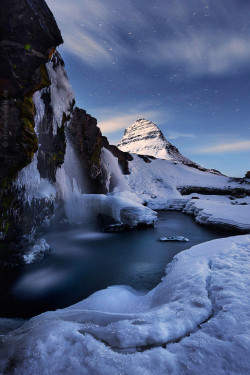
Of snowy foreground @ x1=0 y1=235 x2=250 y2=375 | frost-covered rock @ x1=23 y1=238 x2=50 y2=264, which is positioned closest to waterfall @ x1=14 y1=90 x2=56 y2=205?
frost-covered rock @ x1=23 y1=238 x2=50 y2=264

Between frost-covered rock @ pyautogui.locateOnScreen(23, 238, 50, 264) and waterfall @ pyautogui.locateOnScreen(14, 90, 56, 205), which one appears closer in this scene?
waterfall @ pyautogui.locateOnScreen(14, 90, 56, 205)

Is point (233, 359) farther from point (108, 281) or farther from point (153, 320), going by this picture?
point (108, 281)

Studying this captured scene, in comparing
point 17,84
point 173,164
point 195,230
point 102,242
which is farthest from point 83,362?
point 173,164

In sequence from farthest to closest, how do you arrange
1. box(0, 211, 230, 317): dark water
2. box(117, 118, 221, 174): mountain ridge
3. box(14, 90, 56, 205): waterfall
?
box(117, 118, 221, 174): mountain ridge
box(14, 90, 56, 205): waterfall
box(0, 211, 230, 317): dark water

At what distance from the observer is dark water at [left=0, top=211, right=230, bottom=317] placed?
6438 millimetres

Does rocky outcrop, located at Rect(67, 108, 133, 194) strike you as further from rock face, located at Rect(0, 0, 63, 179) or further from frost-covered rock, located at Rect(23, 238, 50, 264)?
rock face, located at Rect(0, 0, 63, 179)

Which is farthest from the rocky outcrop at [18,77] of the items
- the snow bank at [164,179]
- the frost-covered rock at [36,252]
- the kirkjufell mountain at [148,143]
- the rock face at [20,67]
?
the kirkjufell mountain at [148,143]

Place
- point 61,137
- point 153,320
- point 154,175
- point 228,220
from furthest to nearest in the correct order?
point 154,175 → point 228,220 → point 61,137 → point 153,320

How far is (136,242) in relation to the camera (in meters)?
13.4

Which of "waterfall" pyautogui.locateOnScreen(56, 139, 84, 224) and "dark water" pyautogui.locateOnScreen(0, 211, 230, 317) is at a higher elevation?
"waterfall" pyautogui.locateOnScreen(56, 139, 84, 224)

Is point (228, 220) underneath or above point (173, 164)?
underneath

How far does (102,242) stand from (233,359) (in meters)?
11.7

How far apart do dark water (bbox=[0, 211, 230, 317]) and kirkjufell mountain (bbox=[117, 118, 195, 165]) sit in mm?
81690

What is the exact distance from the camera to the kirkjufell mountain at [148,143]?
100 m
